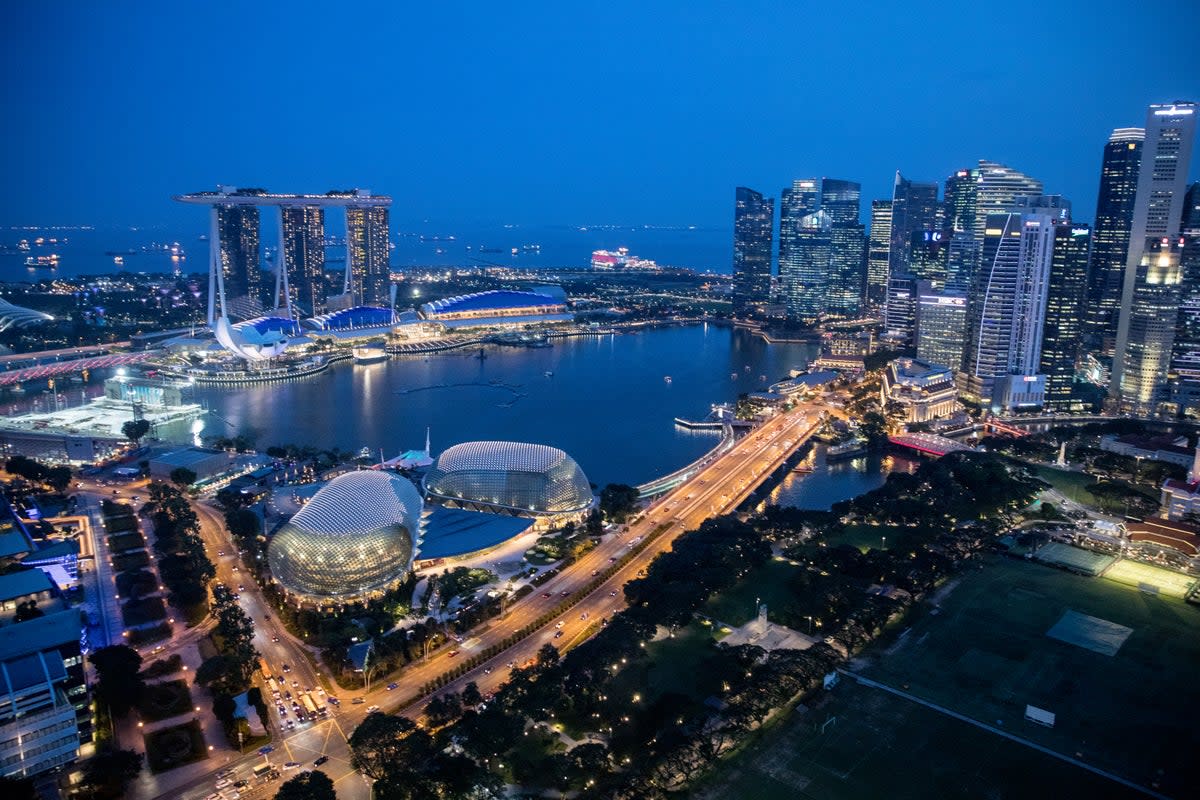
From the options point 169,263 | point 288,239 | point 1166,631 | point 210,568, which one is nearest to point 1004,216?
point 1166,631

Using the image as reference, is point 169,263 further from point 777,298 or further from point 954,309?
point 954,309

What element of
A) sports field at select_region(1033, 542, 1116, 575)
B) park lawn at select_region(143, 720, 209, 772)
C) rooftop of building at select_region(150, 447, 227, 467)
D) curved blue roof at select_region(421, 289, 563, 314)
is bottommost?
park lawn at select_region(143, 720, 209, 772)

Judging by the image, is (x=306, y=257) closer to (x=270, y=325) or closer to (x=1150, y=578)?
(x=270, y=325)

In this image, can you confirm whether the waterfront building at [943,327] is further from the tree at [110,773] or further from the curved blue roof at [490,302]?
the tree at [110,773]

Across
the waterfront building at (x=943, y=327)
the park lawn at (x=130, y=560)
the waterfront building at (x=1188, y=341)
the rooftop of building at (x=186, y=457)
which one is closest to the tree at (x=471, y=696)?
the park lawn at (x=130, y=560)

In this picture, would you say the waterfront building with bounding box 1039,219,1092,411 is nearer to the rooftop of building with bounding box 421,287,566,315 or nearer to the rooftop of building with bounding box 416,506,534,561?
the rooftop of building with bounding box 416,506,534,561

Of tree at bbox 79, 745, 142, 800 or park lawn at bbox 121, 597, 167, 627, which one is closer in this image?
tree at bbox 79, 745, 142, 800

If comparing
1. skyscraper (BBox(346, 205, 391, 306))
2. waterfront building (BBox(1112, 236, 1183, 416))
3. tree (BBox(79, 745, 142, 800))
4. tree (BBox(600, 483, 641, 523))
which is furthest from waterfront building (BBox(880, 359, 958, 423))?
skyscraper (BBox(346, 205, 391, 306))
